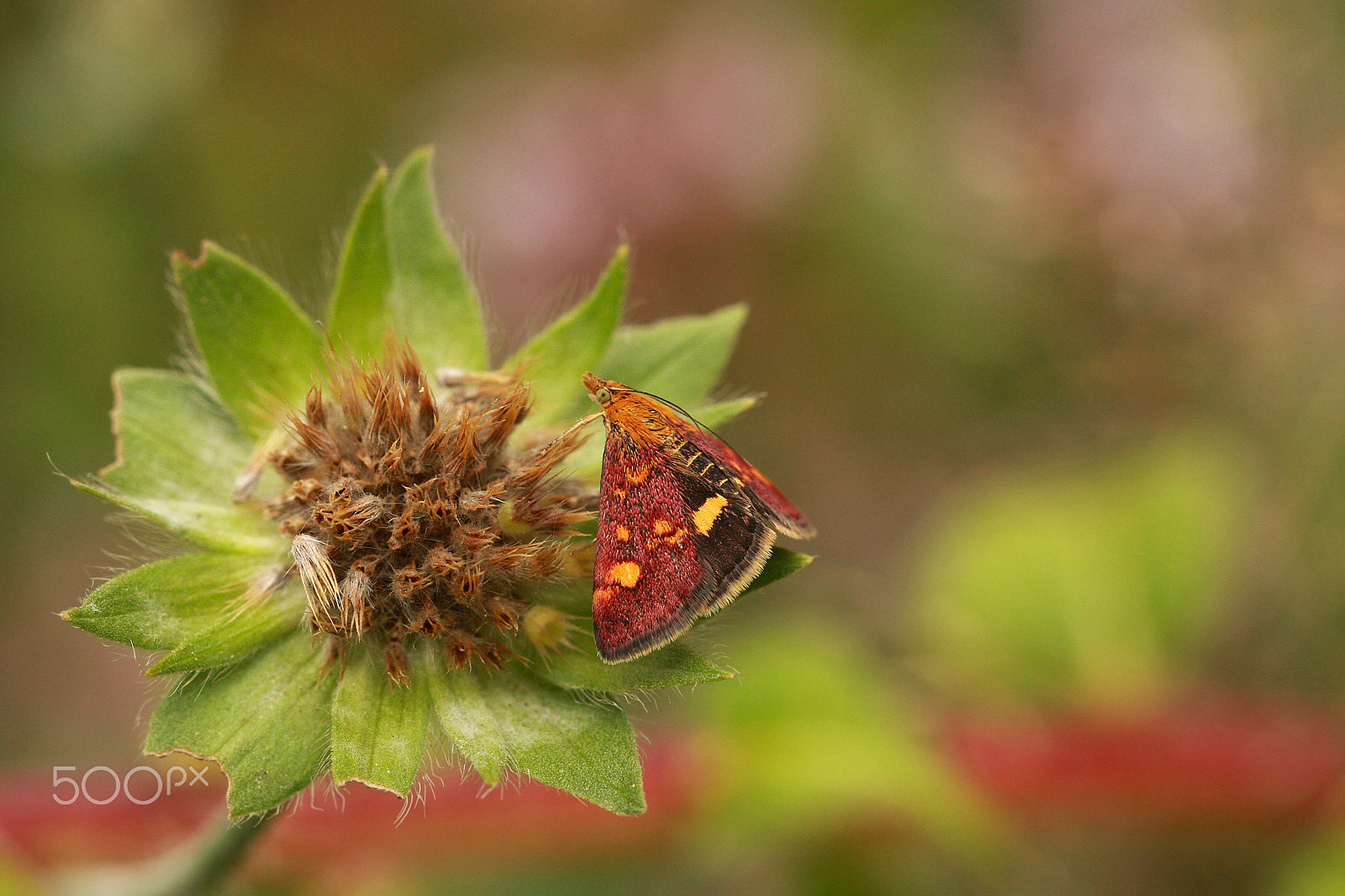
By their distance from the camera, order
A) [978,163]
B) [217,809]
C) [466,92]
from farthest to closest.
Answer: [466,92] → [978,163] → [217,809]

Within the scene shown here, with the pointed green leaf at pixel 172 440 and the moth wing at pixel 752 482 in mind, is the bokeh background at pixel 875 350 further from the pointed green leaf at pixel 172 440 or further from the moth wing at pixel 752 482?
the moth wing at pixel 752 482

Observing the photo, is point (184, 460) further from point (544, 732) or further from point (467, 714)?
point (544, 732)

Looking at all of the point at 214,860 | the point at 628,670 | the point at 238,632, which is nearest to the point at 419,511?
the point at 238,632

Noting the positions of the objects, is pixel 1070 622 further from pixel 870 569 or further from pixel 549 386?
pixel 549 386

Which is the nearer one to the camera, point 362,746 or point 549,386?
point 362,746

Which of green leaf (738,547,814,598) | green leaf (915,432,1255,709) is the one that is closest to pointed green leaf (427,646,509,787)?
green leaf (738,547,814,598)

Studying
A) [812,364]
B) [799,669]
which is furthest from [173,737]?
[812,364]
